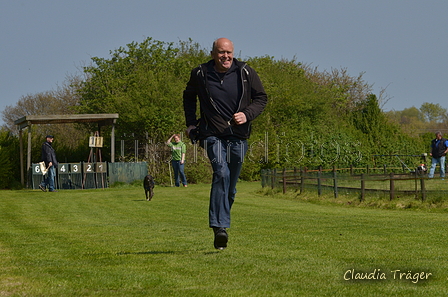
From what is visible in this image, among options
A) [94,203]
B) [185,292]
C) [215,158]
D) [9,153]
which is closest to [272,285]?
[185,292]

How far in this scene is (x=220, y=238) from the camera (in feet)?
22.2

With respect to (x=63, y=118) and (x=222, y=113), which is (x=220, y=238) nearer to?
(x=222, y=113)

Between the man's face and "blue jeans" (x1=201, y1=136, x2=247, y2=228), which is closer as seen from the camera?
the man's face

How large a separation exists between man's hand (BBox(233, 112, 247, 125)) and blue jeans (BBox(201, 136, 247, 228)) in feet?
1.01

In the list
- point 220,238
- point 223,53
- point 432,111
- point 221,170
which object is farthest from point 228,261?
point 432,111

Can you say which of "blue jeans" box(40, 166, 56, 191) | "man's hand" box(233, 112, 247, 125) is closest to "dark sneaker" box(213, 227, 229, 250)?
"man's hand" box(233, 112, 247, 125)

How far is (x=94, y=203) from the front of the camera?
18844mm

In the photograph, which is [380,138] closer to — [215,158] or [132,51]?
[132,51]

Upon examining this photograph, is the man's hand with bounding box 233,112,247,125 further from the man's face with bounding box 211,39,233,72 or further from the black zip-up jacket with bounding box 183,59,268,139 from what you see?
the man's face with bounding box 211,39,233,72

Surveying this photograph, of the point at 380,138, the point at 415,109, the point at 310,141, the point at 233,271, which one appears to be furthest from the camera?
the point at 415,109

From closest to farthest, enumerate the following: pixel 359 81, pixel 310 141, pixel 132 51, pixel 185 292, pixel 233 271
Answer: pixel 185 292 → pixel 233 271 → pixel 310 141 → pixel 132 51 → pixel 359 81

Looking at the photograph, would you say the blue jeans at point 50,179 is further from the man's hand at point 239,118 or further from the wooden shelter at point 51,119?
the man's hand at point 239,118

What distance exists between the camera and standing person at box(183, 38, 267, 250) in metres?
6.79

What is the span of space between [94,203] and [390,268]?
14.3 meters
